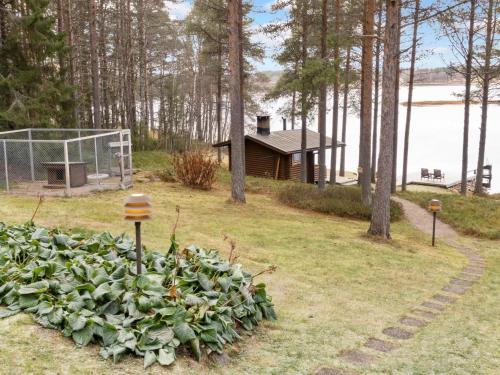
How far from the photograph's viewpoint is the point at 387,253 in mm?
9664

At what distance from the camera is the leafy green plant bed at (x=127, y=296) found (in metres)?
3.68

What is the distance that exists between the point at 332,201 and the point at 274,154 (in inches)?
440

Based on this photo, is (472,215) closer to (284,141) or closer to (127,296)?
(284,141)

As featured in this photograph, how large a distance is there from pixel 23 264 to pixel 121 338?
187 cm

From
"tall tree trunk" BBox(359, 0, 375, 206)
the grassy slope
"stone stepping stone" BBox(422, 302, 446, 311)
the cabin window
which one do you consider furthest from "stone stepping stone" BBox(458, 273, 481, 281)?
the cabin window

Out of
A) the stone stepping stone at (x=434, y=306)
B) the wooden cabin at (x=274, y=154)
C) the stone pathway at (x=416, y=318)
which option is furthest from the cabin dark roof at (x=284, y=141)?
the stone stepping stone at (x=434, y=306)

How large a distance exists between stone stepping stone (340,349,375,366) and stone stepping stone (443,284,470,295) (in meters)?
3.55

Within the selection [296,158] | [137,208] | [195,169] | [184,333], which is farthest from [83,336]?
[296,158]

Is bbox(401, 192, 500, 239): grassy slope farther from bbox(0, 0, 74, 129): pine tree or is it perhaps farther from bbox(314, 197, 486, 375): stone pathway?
bbox(0, 0, 74, 129): pine tree

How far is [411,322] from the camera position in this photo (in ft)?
18.9

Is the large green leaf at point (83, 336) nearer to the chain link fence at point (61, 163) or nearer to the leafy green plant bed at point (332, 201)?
the chain link fence at point (61, 163)

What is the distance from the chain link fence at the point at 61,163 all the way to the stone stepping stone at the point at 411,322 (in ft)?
30.4

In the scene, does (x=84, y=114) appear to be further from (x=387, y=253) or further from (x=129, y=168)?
(x=387, y=253)

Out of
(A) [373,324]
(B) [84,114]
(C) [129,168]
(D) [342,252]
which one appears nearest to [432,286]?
(D) [342,252]
